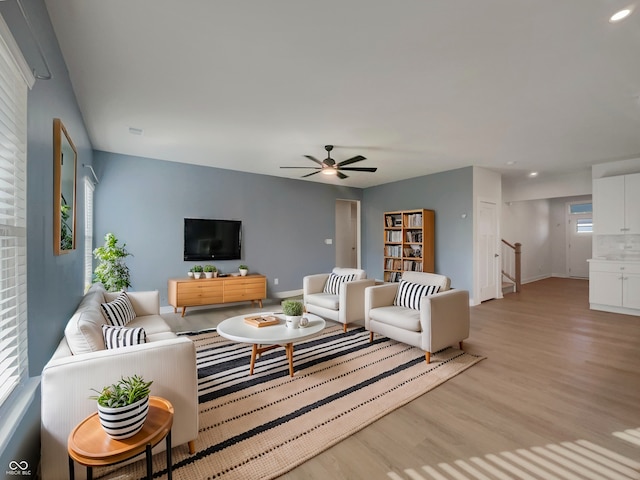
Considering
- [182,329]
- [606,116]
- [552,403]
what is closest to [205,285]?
[182,329]

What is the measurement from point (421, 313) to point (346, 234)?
551cm

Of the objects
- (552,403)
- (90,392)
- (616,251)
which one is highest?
(616,251)

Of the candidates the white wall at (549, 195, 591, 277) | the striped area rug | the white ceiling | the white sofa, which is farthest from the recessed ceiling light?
the white wall at (549, 195, 591, 277)

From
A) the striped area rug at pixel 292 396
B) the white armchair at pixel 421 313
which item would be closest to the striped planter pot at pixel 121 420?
the striped area rug at pixel 292 396

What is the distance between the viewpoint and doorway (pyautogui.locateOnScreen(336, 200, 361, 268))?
27.1ft

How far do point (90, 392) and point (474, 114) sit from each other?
3775 millimetres

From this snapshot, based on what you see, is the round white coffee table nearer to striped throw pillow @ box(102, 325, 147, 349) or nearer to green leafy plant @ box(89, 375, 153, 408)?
striped throw pillow @ box(102, 325, 147, 349)

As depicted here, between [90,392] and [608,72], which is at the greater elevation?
[608,72]

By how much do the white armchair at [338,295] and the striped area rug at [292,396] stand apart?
41cm

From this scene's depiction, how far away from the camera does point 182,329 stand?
13.7 ft

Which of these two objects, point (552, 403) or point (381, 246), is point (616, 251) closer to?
point (381, 246)

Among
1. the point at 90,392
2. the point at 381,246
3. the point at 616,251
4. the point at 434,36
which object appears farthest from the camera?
the point at 381,246

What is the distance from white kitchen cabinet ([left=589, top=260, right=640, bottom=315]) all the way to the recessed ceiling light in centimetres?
459

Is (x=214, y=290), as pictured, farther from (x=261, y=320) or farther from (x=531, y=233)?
(x=531, y=233)
